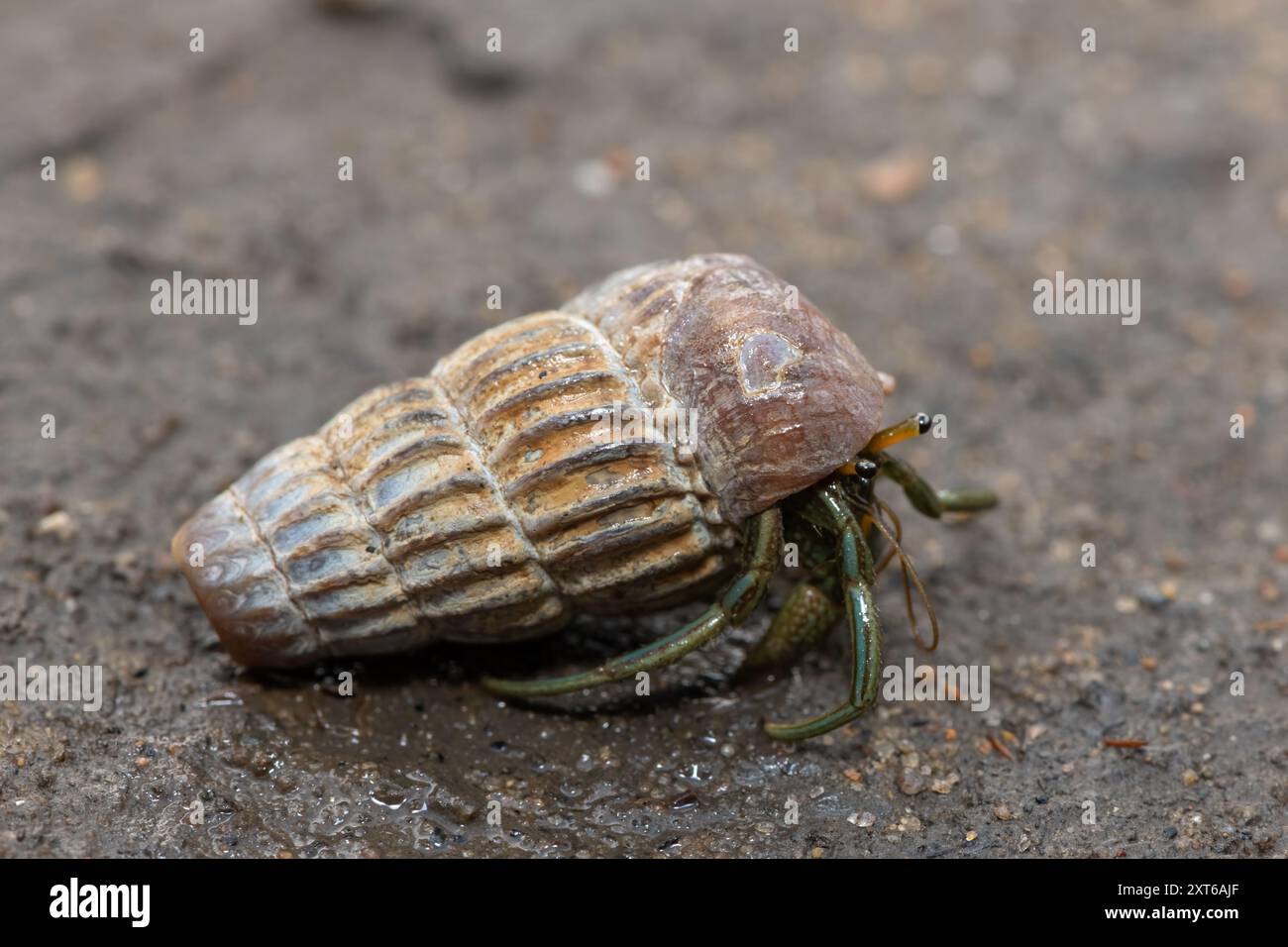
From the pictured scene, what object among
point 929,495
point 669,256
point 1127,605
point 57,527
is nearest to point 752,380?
point 929,495

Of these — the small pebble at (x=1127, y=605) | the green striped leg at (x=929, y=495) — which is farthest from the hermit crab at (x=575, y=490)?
the small pebble at (x=1127, y=605)

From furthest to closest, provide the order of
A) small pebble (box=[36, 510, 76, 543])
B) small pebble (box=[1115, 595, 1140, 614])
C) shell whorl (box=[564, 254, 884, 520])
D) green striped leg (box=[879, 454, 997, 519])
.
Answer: small pebble (box=[1115, 595, 1140, 614]) < small pebble (box=[36, 510, 76, 543]) < green striped leg (box=[879, 454, 997, 519]) < shell whorl (box=[564, 254, 884, 520])

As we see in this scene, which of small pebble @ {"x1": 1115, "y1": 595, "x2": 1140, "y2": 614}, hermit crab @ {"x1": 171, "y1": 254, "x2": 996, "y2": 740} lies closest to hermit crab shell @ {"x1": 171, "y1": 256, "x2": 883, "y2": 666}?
hermit crab @ {"x1": 171, "y1": 254, "x2": 996, "y2": 740}

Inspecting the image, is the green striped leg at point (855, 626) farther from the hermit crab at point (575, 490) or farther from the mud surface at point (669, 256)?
the mud surface at point (669, 256)

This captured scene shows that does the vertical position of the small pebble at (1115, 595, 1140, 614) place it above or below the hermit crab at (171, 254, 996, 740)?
below

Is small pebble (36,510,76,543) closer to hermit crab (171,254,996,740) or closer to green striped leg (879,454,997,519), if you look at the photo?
hermit crab (171,254,996,740)

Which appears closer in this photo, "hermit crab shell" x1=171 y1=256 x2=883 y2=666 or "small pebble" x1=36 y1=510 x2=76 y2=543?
"hermit crab shell" x1=171 y1=256 x2=883 y2=666
